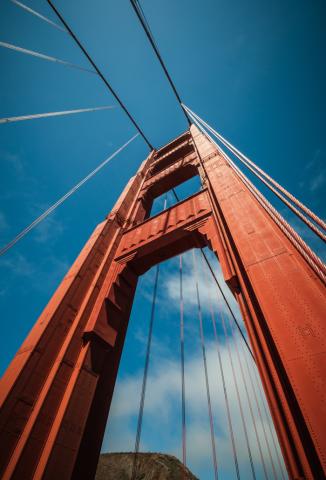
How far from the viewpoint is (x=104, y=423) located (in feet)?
13.3

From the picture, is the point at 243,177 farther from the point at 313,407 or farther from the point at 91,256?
the point at 91,256

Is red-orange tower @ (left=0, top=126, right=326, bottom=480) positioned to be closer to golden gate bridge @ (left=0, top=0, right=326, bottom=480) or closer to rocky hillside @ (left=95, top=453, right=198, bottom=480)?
golden gate bridge @ (left=0, top=0, right=326, bottom=480)

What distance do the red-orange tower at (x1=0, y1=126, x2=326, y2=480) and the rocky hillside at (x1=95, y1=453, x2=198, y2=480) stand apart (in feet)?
52.6

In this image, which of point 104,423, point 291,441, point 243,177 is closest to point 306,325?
point 291,441

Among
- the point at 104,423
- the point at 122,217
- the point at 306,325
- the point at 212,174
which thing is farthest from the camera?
the point at 122,217

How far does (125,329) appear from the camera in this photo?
5.40 meters

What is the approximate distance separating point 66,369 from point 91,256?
261 cm

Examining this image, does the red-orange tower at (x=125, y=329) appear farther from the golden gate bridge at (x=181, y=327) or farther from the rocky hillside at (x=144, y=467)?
the rocky hillside at (x=144, y=467)

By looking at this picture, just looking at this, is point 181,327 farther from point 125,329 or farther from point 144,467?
point 144,467

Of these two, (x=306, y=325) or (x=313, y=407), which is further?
(x=306, y=325)

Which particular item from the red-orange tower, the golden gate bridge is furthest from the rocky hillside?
the red-orange tower

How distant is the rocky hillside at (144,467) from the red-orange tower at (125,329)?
16032mm

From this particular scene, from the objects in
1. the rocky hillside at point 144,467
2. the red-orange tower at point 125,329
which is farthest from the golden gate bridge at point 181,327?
the rocky hillside at point 144,467

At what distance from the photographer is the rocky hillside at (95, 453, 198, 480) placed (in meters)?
14.8
